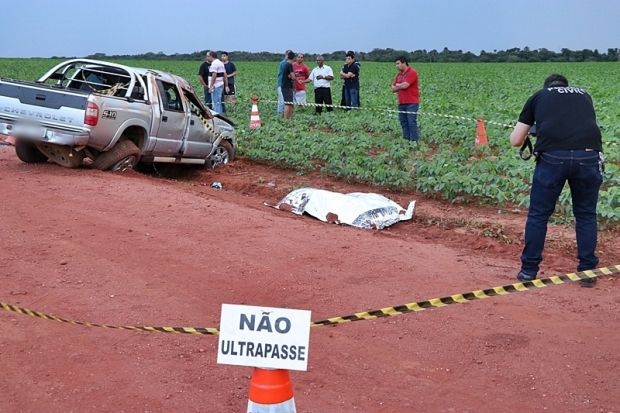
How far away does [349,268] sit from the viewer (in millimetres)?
7203

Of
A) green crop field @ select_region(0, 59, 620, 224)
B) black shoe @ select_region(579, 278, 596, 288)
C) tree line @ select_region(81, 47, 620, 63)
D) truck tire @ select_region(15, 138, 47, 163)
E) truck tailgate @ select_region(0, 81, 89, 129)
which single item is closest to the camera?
black shoe @ select_region(579, 278, 596, 288)

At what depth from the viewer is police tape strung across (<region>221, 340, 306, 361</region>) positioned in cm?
335

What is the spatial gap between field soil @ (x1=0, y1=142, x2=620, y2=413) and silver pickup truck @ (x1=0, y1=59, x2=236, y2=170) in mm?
1189

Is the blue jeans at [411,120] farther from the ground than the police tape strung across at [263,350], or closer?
closer

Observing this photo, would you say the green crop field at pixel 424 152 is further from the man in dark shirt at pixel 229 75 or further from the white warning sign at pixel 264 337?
the white warning sign at pixel 264 337

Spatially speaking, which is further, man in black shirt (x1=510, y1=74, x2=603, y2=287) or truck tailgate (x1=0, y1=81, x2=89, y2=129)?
truck tailgate (x1=0, y1=81, x2=89, y2=129)

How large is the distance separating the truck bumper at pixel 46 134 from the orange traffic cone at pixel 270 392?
8.27 m

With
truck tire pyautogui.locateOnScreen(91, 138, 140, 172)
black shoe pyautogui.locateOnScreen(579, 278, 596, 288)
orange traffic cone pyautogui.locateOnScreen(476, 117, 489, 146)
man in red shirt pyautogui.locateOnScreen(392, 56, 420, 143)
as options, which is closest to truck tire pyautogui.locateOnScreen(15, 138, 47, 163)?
truck tire pyautogui.locateOnScreen(91, 138, 140, 172)

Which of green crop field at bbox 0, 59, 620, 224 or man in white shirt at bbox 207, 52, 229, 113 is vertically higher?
man in white shirt at bbox 207, 52, 229, 113

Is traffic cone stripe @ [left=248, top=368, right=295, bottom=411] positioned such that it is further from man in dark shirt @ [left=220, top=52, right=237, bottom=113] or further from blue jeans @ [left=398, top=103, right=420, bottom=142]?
man in dark shirt @ [left=220, top=52, right=237, bottom=113]

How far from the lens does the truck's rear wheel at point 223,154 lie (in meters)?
13.8

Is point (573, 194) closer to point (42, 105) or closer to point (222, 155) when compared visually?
point (42, 105)

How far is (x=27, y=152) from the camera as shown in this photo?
12.2 metres

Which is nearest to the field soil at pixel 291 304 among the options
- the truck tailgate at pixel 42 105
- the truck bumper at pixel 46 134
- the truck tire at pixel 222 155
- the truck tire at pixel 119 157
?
the truck bumper at pixel 46 134
